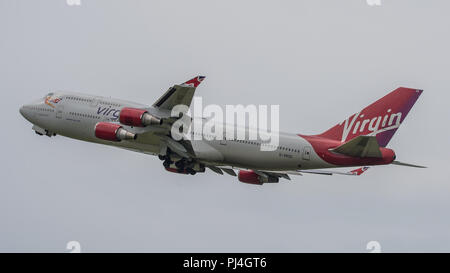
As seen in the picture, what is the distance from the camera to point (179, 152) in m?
61.9

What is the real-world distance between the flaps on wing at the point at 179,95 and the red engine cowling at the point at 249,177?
13212mm

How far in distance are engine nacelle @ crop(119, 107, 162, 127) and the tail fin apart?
1362 centimetres

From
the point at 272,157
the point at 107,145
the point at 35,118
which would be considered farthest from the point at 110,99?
the point at 272,157

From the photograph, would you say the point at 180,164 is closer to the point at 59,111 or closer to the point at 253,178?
the point at 253,178

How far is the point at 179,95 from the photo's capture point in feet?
189

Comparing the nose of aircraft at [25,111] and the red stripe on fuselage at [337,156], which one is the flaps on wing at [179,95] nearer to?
the red stripe on fuselage at [337,156]

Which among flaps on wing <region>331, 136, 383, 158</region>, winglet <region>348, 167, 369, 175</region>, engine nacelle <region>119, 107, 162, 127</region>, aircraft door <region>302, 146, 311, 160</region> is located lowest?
flaps on wing <region>331, 136, 383, 158</region>

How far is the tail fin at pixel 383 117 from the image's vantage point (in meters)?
57.8

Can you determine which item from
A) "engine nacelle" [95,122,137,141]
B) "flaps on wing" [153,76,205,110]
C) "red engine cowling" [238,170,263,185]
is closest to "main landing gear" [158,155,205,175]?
"engine nacelle" [95,122,137,141]

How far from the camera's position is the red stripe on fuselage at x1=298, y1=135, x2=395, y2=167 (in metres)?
55.5

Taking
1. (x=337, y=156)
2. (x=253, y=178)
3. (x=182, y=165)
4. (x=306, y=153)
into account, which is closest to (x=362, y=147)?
(x=337, y=156)

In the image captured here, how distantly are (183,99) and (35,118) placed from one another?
54.1 ft

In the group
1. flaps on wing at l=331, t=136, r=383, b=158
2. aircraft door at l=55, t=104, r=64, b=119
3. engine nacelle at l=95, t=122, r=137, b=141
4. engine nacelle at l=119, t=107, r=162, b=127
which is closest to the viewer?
flaps on wing at l=331, t=136, r=383, b=158

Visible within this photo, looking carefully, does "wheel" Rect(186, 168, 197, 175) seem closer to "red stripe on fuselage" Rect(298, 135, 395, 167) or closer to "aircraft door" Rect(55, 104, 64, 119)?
"red stripe on fuselage" Rect(298, 135, 395, 167)
